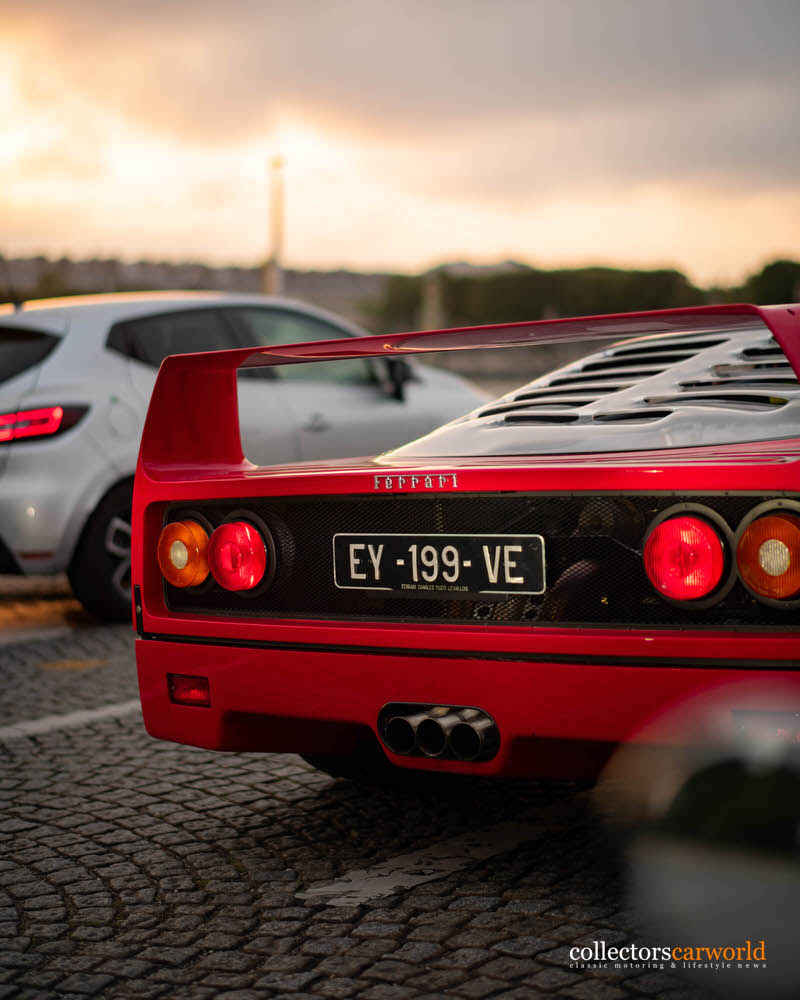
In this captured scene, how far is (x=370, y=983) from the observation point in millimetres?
2316

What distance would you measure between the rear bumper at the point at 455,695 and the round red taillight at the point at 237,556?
15 cm

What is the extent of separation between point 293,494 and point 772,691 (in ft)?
3.63

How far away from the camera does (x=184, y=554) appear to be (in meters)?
3.05

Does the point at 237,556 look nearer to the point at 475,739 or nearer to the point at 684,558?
the point at 475,739

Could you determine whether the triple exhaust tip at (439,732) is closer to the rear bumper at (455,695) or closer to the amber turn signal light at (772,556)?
the rear bumper at (455,695)

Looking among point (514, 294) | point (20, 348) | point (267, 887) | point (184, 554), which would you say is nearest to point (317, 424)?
point (20, 348)

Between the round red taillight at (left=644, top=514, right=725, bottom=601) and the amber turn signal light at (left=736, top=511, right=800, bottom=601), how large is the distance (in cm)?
5

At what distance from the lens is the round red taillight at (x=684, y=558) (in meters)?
2.39

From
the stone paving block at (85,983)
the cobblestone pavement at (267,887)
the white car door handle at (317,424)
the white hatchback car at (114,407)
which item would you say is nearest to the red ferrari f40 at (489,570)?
the cobblestone pavement at (267,887)

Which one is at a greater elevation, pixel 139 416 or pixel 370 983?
pixel 139 416

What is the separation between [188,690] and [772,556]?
1.39 m

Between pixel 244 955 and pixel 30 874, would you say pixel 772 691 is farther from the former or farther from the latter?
pixel 30 874

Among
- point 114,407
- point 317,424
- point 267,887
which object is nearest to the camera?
point 267,887

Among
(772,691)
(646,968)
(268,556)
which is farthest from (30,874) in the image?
(772,691)
